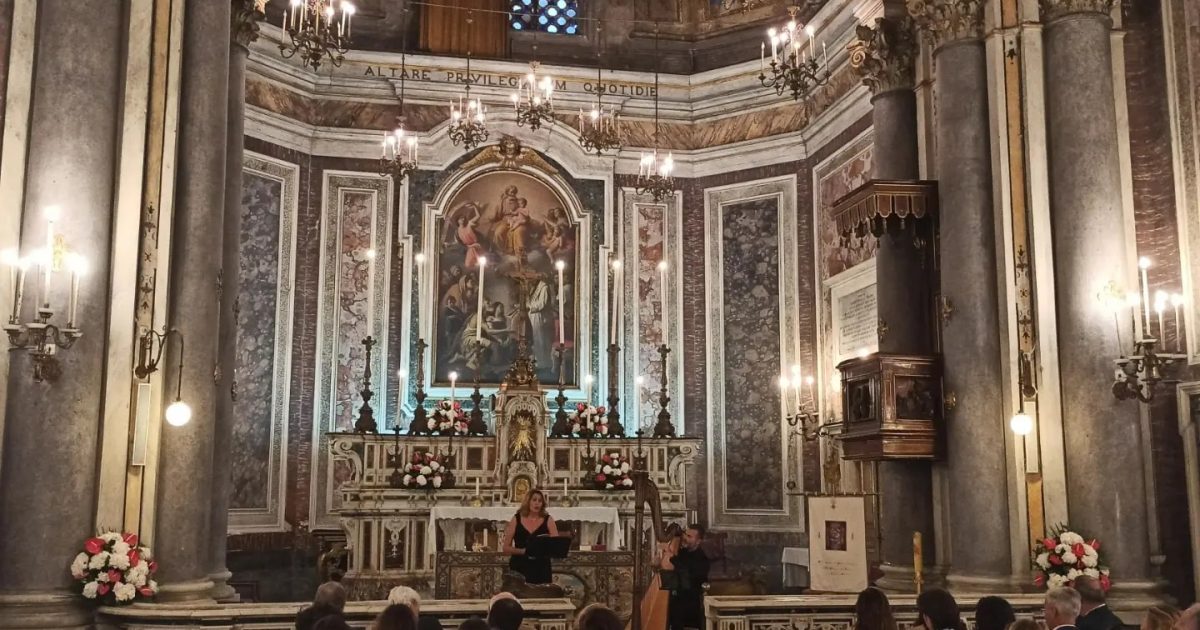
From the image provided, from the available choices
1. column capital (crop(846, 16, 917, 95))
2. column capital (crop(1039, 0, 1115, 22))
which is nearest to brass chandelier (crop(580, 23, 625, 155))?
column capital (crop(846, 16, 917, 95))

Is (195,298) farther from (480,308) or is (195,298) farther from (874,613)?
(480,308)

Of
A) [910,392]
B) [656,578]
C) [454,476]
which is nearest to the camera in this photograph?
[656,578]

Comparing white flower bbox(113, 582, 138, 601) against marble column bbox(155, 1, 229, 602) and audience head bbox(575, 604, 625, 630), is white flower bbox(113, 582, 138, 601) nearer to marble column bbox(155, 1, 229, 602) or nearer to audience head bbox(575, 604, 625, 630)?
marble column bbox(155, 1, 229, 602)

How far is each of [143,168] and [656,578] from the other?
568 cm

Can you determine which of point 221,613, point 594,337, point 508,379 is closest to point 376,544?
point 508,379

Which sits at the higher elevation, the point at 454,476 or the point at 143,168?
the point at 143,168

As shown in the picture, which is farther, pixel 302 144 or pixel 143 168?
pixel 302 144

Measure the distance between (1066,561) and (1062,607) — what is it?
13.4 feet

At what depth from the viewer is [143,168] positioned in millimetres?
9664

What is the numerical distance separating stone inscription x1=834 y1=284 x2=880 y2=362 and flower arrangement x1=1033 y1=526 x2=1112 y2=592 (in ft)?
18.2

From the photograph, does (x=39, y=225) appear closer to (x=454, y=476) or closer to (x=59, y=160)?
(x=59, y=160)

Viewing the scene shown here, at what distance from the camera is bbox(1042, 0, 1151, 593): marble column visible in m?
10.6

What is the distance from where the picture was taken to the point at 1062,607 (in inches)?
263

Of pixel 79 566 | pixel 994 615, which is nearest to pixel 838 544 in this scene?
pixel 994 615
